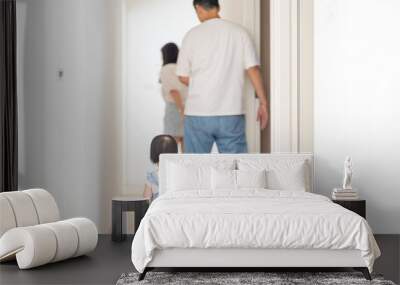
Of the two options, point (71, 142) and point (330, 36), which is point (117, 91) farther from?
point (330, 36)

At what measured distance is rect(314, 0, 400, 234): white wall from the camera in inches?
279

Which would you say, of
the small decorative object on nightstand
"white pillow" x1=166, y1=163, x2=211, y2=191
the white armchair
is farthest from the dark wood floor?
"white pillow" x1=166, y1=163, x2=211, y2=191

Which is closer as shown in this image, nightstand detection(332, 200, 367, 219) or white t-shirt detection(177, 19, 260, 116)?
nightstand detection(332, 200, 367, 219)

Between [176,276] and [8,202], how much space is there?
1.58 meters

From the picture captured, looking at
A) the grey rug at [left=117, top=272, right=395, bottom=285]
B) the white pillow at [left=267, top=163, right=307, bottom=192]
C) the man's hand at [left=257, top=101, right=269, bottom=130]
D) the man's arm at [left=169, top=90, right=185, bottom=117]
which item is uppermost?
the man's arm at [left=169, top=90, right=185, bottom=117]

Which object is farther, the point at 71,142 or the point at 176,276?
the point at 71,142

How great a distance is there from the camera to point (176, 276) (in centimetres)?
502

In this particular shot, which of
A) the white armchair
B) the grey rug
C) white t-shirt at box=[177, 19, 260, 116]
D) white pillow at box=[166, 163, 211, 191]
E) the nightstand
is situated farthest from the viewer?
white t-shirt at box=[177, 19, 260, 116]

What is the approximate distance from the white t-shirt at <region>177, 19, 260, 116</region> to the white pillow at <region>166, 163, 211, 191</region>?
85 centimetres

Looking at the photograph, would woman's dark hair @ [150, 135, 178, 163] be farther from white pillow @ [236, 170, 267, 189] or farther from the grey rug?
the grey rug

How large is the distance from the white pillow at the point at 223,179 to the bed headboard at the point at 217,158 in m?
0.33

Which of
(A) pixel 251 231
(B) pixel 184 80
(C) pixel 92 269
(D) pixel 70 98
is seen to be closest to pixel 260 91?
(B) pixel 184 80

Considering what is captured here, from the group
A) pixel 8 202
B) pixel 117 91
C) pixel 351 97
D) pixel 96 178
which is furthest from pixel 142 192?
Answer: pixel 351 97

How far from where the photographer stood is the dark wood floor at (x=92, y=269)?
16.3 feet
